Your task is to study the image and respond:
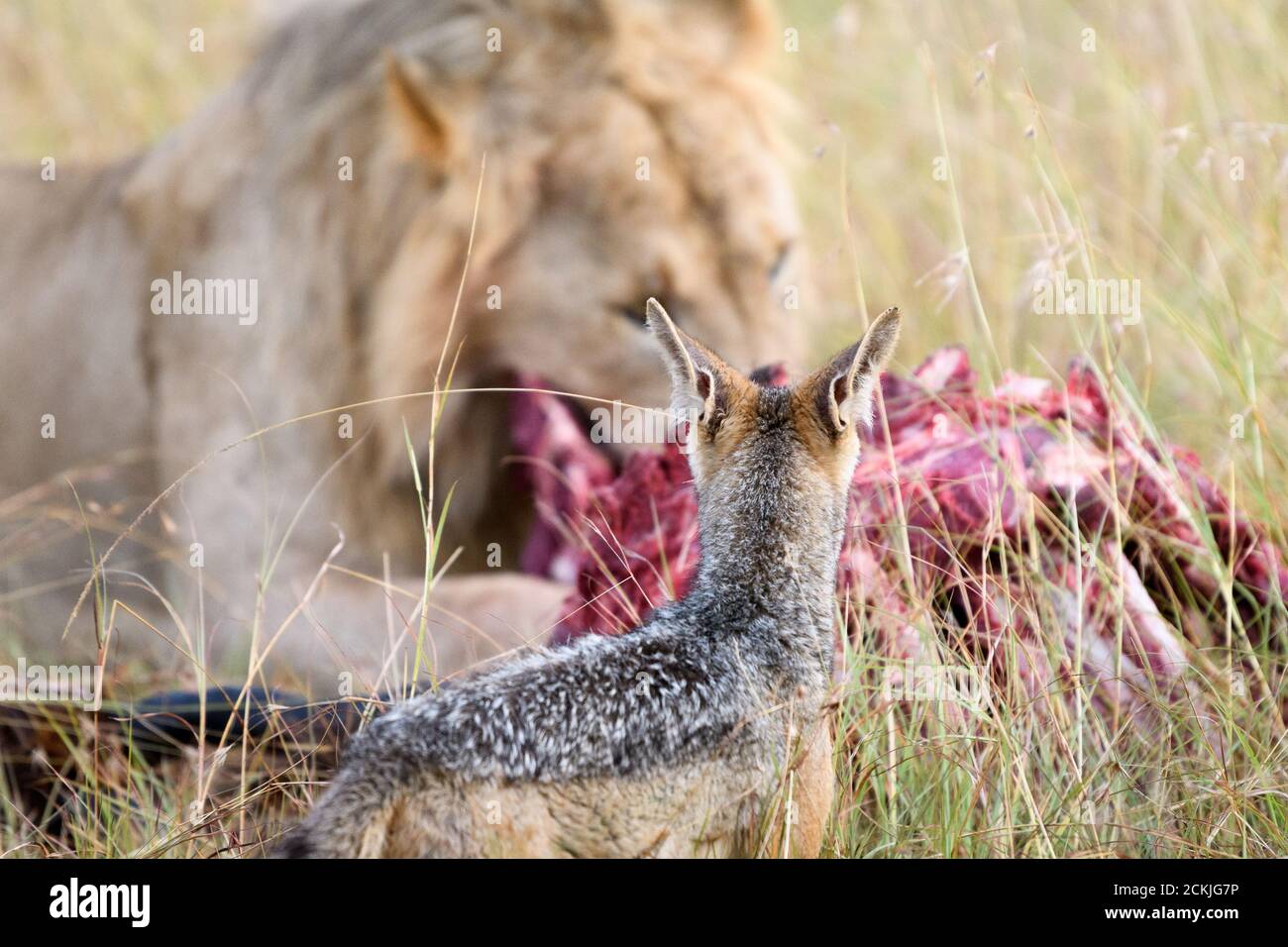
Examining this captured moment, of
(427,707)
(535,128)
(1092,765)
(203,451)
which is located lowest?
(1092,765)

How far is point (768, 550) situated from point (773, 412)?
0.21 metres

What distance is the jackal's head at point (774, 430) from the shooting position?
2094 millimetres

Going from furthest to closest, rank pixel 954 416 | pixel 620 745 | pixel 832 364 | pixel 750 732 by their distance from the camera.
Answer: pixel 954 416, pixel 832 364, pixel 750 732, pixel 620 745

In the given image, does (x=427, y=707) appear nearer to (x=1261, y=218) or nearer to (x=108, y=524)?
(x=108, y=524)

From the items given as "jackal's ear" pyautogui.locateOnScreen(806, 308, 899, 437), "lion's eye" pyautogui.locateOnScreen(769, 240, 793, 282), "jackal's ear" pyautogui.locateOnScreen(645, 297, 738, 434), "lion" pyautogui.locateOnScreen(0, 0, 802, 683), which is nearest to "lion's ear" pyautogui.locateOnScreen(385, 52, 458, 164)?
"lion" pyautogui.locateOnScreen(0, 0, 802, 683)

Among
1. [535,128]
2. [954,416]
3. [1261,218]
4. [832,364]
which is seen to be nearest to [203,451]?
[535,128]

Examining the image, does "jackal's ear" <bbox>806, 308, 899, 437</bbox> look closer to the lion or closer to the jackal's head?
the jackal's head

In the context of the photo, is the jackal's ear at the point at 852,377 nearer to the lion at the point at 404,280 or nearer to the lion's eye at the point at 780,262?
the lion at the point at 404,280

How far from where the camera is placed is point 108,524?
14.6 feet

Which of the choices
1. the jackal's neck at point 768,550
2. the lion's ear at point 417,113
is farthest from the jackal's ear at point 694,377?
the lion's ear at point 417,113

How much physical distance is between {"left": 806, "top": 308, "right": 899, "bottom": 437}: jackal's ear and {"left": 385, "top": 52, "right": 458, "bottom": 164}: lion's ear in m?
2.22

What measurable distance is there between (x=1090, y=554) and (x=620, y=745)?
111cm

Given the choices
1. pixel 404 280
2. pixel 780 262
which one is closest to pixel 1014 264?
pixel 780 262

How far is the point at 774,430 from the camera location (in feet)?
7.03
